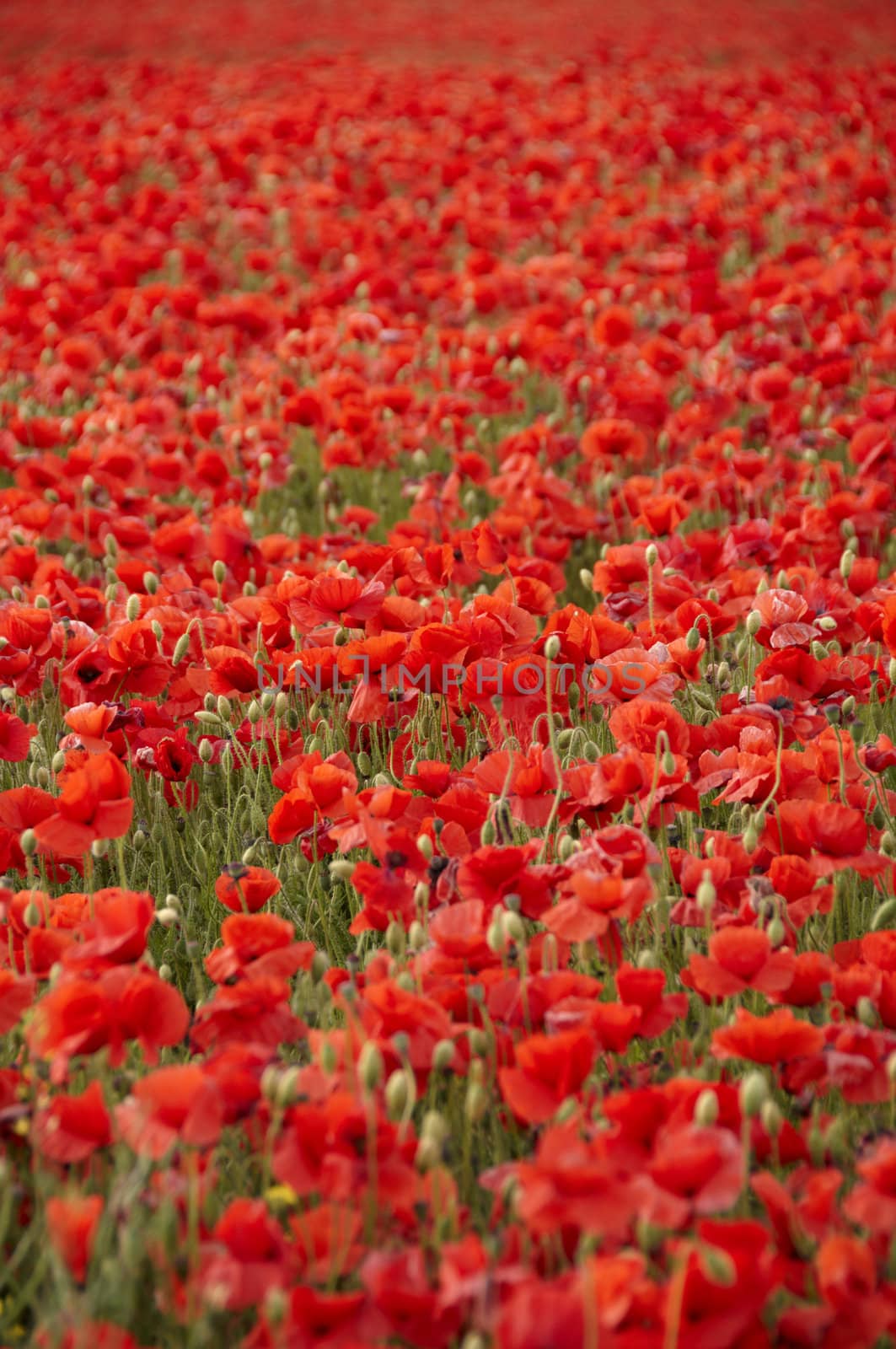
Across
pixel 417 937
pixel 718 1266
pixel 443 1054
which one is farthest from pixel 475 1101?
pixel 718 1266

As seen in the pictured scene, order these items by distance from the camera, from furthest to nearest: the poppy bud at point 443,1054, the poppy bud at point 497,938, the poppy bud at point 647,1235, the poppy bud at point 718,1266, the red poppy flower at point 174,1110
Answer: the poppy bud at point 497,938
the poppy bud at point 443,1054
the red poppy flower at point 174,1110
the poppy bud at point 647,1235
the poppy bud at point 718,1266

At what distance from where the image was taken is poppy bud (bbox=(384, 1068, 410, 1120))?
5.23ft

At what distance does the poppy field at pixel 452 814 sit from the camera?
1.50m

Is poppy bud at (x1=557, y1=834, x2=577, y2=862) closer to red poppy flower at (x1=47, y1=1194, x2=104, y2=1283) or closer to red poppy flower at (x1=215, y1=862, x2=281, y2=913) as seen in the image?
red poppy flower at (x1=215, y1=862, x2=281, y2=913)

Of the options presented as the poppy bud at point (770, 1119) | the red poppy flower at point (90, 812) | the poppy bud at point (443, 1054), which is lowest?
the poppy bud at point (770, 1119)

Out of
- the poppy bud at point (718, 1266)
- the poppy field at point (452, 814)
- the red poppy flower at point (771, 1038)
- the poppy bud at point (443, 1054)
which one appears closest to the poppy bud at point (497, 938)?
the poppy field at point (452, 814)

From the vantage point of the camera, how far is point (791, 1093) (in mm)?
1904

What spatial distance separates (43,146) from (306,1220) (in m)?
10.1

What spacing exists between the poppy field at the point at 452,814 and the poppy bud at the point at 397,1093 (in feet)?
0.04

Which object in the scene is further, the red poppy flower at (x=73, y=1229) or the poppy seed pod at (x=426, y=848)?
the poppy seed pod at (x=426, y=848)

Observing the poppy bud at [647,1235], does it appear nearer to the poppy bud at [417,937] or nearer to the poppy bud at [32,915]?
the poppy bud at [417,937]

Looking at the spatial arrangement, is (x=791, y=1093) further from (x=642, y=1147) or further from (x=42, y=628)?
(x=42, y=628)

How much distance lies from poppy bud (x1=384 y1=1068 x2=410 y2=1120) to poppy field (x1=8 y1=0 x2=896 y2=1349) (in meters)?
0.01

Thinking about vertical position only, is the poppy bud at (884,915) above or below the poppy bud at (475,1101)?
below
